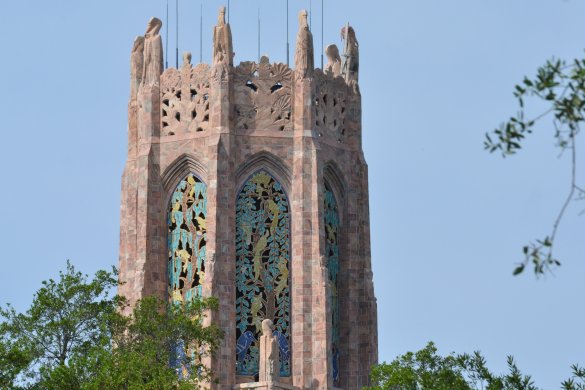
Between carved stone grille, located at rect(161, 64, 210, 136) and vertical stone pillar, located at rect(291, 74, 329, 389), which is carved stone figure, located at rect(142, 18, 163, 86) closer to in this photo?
carved stone grille, located at rect(161, 64, 210, 136)

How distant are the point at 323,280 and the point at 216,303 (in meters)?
6.10

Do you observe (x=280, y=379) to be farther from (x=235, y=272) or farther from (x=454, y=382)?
(x=454, y=382)

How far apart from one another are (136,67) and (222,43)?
3860 millimetres

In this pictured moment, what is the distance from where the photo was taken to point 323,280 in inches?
2346

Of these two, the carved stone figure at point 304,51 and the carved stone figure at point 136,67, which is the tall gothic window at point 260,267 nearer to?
the carved stone figure at point 304,51

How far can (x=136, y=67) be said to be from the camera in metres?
63.5

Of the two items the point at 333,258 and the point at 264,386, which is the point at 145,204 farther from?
the point at 264,386

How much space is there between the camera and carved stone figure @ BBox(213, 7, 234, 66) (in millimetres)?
60984

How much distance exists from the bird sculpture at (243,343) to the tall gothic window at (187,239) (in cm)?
221

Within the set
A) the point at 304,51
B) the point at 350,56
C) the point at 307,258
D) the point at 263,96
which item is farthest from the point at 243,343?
the point at 350,56

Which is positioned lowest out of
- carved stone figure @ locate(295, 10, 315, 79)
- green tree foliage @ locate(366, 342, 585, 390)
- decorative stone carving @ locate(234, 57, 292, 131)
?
green tree foliage @ locate(366, 342, 585, 390)

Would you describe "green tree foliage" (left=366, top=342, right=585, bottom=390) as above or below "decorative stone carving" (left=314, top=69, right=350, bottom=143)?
below

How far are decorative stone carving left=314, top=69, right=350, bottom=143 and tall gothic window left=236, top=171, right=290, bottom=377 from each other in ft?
9.36

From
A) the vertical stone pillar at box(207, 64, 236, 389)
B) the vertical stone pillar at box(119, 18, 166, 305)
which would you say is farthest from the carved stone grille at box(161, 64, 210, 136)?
the vertical stone pillar at box(207, 64, 236, 389)
